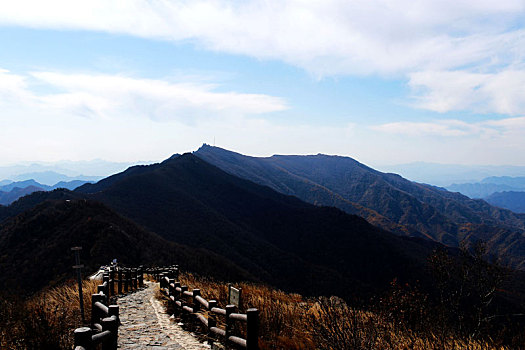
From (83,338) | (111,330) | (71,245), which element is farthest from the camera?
(71,245)

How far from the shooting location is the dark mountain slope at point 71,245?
4328 cm

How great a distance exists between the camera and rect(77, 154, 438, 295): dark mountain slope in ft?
282

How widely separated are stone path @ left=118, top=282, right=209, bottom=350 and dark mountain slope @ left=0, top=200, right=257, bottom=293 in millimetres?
26475

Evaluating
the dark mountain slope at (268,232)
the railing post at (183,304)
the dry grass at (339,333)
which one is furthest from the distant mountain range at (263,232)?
the dry grass at (339,333)

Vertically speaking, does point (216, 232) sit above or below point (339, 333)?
below

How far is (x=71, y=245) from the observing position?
48.4 m

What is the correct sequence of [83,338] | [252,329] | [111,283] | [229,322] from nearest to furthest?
[83,338] < [252,329] < [229,322] < [111,283]

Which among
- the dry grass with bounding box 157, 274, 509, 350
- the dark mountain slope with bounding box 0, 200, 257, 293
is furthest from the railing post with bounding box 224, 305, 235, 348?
the dark mountain slope with bounding box 0, 200, 257, 293

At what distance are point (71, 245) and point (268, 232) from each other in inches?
3216

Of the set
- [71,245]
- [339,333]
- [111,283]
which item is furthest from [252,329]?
[71,245]

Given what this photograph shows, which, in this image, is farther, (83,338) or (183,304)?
(183,304)

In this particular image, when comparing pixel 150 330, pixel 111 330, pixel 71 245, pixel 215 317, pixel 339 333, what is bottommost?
pixel 71 245

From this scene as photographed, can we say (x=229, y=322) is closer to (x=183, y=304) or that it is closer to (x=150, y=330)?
(x=150, y=330)

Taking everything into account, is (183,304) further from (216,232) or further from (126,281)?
(216,232)
